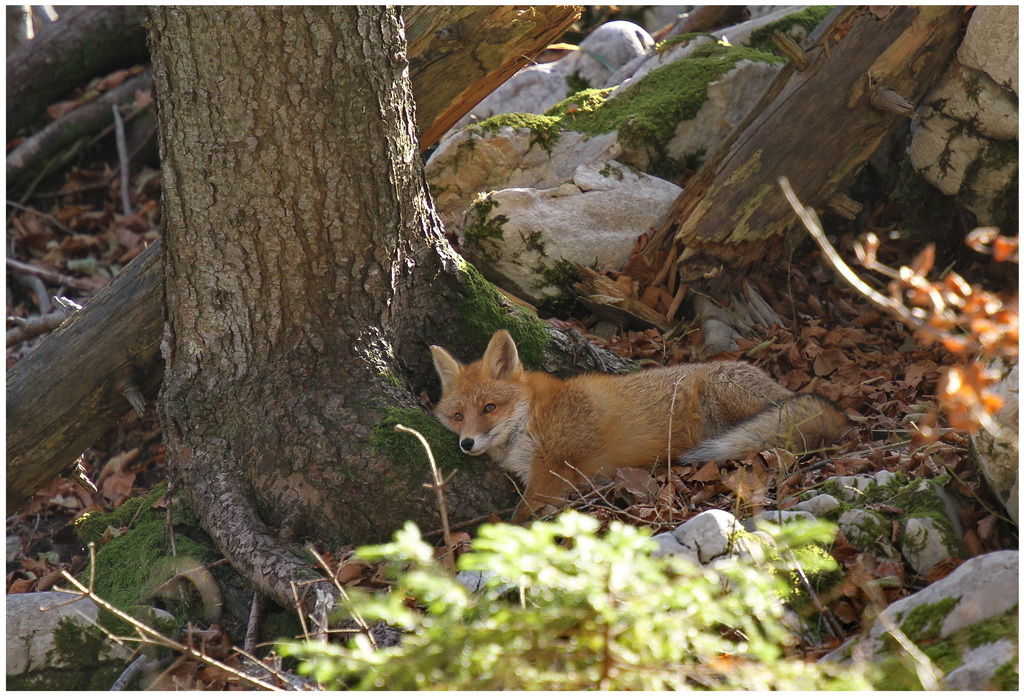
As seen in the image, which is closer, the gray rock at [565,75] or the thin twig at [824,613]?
the thin twig at [824,613]

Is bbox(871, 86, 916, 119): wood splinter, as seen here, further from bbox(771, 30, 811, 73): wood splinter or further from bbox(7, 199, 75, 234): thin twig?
bbox(7, 199, 75, 234): thin twig

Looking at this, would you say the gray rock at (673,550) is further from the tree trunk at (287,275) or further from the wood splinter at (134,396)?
the wood splinter at (134,396)

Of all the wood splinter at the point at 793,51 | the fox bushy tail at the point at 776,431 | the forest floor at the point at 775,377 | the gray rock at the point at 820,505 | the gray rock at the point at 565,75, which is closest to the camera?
the gray rock at the point at 820,505

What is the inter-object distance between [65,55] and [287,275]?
8.85 metres

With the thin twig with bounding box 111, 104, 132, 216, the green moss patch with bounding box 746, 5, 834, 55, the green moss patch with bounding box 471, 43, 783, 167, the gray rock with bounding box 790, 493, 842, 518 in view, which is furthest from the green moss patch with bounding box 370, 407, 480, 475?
the thin twig with bounding box 111, 104, 132, 216

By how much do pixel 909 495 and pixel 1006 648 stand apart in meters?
1.27

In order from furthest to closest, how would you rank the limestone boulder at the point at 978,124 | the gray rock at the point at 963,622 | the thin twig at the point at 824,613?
the limestone boulder at the point at 978,124 → the thin twig at the point at 824,613 → the gray rock at the point at 963,622

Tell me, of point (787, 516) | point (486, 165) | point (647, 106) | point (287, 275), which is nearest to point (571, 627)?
point (787, 516)

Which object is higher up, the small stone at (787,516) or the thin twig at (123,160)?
the thin twig at (123,160)

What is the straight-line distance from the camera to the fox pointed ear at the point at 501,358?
18.0 ft

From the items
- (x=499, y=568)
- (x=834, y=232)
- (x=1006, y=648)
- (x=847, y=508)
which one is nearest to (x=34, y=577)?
(x=499, y=568)

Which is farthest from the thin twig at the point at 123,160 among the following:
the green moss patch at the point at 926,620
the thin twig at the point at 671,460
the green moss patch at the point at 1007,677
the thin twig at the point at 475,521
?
the green moss patch at the point at 1007,677

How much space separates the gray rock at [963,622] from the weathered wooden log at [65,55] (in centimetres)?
1148

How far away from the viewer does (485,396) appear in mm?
5340
